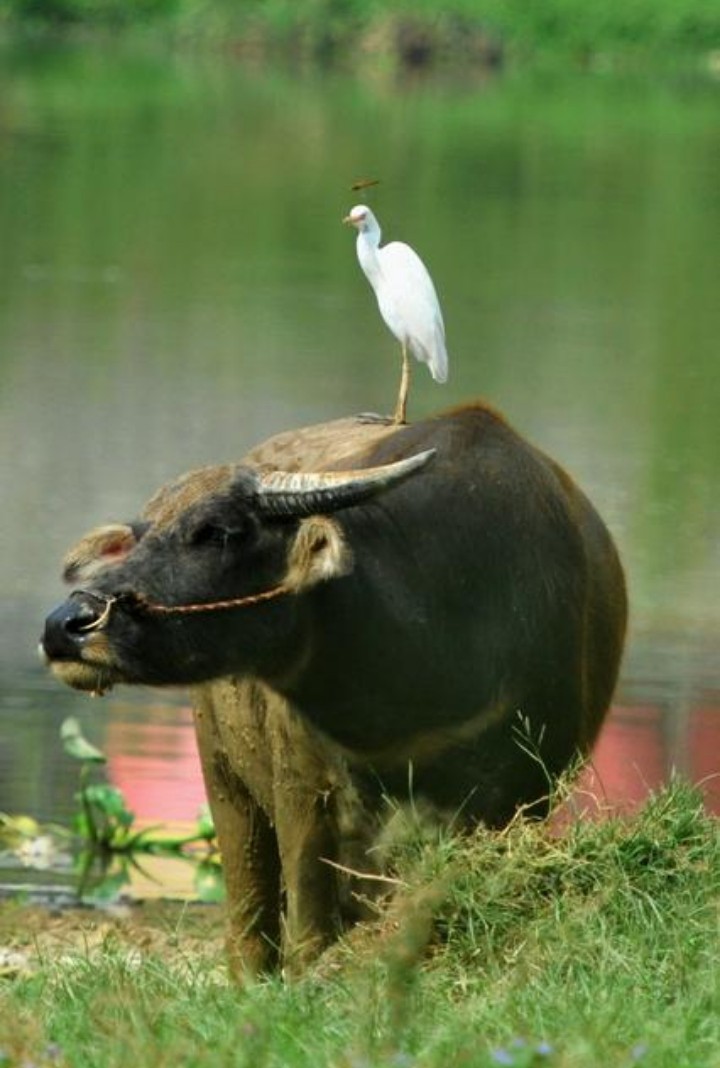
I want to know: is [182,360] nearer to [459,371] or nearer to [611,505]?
[459,371]

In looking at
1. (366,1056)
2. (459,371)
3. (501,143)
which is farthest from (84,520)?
(501,143)

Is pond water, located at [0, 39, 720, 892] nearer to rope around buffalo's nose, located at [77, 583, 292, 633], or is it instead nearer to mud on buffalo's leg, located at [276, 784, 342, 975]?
mud on buffalo's leg, located at [276, 784, 342, 975]

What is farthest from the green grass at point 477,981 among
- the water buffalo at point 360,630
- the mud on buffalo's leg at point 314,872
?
the water buffalo at point 360,630

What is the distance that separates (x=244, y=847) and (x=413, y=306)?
181 centimetres

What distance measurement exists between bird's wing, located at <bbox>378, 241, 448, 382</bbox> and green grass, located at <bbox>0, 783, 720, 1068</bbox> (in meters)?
2.45

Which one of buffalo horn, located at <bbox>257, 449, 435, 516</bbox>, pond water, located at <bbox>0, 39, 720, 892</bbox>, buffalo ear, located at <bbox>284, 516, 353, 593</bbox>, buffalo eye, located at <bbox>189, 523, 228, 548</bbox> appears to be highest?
buffalo horn, located at <bbox>257, 449, 435, 516</bbox>

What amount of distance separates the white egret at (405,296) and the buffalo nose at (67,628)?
236 cm

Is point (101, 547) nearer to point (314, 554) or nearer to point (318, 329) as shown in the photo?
point (314, 554)

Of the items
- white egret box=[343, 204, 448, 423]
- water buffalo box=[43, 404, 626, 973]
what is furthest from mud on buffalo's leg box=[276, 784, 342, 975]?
white egret box=[343, 204, 448, 423]

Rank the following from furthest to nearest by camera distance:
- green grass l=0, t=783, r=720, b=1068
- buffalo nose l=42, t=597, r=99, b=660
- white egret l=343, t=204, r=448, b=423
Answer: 1. white egret l=343, t=204, r=448, b=423
2. buffalo nose l=42, t=597, r=99, b=660
3. green grass l=0, t=783, r=720, b=1068

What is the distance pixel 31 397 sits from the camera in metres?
17.6

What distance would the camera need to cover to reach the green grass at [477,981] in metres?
4.78

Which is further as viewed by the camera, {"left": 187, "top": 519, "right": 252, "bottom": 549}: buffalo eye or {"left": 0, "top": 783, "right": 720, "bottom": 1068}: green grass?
{"left": 187, "top": 519, "right": 252, "bottom": 549}: buffalo eye

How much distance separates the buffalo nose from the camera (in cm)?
638
